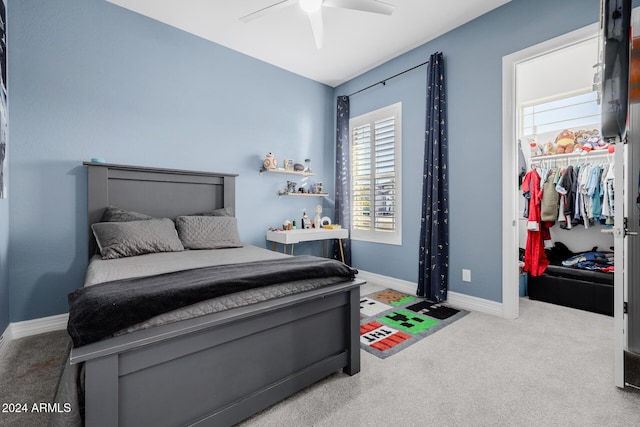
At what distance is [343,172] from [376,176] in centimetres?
54

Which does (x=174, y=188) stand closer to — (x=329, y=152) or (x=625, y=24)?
(x=329, y=152)

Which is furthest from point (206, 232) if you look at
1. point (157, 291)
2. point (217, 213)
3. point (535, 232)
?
point (535, 232)

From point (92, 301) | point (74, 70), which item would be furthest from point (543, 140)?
point (74, 70)

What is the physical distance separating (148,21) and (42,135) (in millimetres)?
1444

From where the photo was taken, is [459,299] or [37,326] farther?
[459,299]

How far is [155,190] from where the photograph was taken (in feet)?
9.48

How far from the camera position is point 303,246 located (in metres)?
4.12

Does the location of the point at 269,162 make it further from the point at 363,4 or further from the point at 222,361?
the point at 222,361

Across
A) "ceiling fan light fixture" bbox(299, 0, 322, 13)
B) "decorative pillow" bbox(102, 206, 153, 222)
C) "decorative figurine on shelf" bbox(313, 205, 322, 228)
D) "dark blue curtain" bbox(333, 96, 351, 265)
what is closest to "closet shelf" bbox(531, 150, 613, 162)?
"dark blue curtain" bbox(333, 96, 351, 265)

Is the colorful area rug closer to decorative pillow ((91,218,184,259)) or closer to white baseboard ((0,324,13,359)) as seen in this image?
decorative pillow ((91,218,184,259))

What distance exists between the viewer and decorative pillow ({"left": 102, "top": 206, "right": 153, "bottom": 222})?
2.51 m

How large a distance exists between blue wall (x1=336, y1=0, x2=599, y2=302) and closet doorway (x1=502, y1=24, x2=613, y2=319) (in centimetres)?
7

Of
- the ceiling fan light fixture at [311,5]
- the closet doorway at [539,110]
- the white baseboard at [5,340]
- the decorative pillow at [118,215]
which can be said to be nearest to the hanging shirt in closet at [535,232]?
the closet doorway at [539,110]

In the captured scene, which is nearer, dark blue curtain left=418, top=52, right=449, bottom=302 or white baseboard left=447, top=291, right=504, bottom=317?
white baseboard left=447, top=291, right=504, bottom=317
